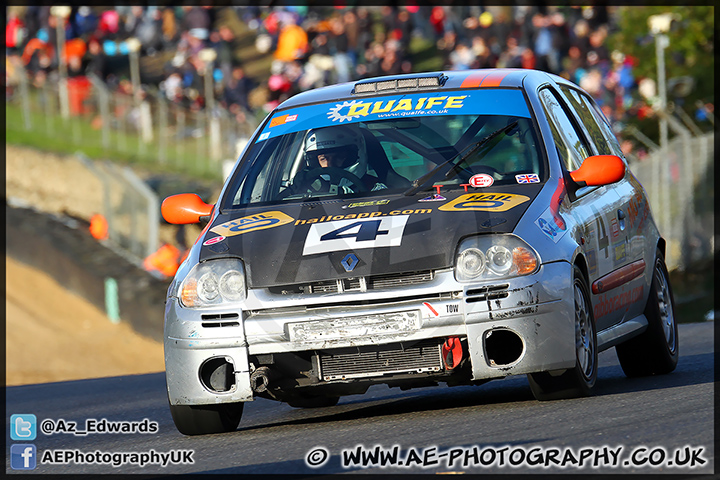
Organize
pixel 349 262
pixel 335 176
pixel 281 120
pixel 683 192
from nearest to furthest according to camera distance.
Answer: pixel 349 262, pixel 335 176, pixel 281 120, pixel 683 192

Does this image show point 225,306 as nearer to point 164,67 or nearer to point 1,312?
point 1,312

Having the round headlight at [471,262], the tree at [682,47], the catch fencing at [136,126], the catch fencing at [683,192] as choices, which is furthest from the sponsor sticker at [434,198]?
the tree at [682,47]

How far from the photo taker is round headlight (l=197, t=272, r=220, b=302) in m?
6.29

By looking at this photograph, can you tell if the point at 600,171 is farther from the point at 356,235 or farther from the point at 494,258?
the point at 356,235

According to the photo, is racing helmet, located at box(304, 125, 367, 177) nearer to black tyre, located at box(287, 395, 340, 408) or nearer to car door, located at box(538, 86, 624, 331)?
car door, located at box(538, 86, 624, 331)

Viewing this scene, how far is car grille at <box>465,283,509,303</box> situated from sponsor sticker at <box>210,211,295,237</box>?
1.11 meters

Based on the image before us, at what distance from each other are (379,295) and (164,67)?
25.2m

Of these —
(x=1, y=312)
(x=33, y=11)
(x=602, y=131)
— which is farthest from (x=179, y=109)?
(x=602, y=131)

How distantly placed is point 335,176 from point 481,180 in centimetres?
91

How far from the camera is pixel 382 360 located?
6125 mm

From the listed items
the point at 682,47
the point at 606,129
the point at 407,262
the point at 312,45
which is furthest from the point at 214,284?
the point at 312,45

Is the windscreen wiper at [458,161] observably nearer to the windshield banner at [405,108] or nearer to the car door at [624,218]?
the windshield banner at [405,108]

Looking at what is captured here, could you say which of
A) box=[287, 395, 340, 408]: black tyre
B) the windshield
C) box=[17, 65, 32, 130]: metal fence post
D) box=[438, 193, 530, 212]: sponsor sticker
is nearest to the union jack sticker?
the windshield

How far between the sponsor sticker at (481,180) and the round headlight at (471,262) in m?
0.72
